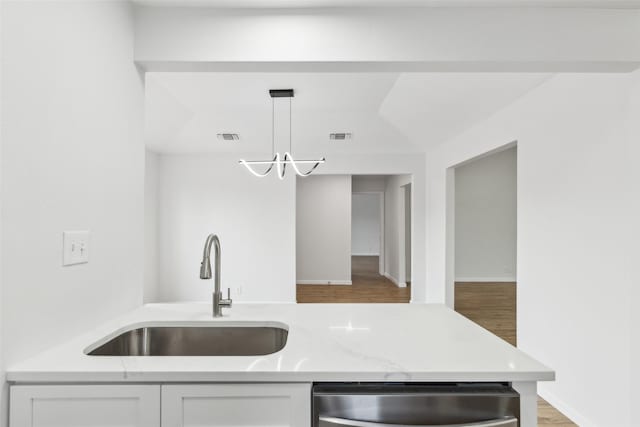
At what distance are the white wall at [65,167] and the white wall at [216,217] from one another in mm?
4005

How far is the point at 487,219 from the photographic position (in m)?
7.63

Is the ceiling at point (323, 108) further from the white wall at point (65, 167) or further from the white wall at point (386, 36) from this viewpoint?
the white wall at point (65, 167)

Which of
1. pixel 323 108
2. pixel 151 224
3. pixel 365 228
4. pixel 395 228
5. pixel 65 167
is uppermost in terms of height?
pixel 323 108

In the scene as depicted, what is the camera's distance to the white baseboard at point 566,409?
95.5 inches

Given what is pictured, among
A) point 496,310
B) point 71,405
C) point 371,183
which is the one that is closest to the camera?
point 71,405

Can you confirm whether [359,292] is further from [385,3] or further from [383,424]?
[383,424]

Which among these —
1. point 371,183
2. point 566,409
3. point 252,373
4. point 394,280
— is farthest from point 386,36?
point 371,183

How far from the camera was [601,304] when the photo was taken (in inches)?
90.9

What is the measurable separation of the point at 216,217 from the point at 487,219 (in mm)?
5176

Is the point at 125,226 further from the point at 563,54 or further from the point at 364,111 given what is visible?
the point at 364,111

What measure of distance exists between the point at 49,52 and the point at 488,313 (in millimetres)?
5330

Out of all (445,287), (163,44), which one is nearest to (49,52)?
(163,44)

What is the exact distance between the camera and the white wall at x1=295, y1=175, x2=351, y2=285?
25.3 feet

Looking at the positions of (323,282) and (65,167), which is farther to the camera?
(323,282)
